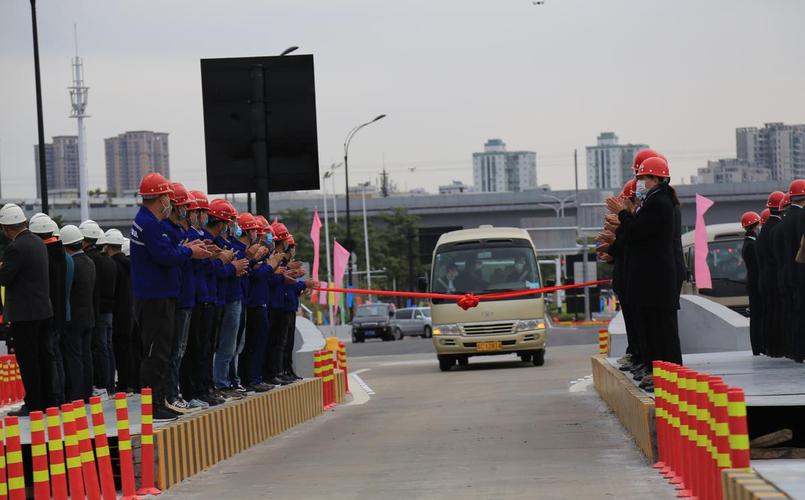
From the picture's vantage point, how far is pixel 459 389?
2552cm

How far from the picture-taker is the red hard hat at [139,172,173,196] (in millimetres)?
13342

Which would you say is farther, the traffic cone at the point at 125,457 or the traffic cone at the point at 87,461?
the traffic cone at the point at 125,457

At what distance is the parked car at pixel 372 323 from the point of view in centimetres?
6438

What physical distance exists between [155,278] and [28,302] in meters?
1.57

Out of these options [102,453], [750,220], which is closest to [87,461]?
[102,453]

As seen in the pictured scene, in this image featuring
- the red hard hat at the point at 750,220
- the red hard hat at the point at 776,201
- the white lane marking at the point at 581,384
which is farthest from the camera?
the white lane marking at the point at 581,384

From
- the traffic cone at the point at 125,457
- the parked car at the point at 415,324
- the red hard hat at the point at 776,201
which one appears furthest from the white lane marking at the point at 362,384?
the parked car at the point at 415,324

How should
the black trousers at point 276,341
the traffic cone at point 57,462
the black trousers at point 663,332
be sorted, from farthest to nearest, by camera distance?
the black trousers at point 276,341, the black trousers at point 663,332, the traffic cone at point 57,462

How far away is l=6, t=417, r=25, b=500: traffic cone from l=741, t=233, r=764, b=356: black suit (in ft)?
38.7

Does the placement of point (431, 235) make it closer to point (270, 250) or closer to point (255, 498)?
point (270, 250)

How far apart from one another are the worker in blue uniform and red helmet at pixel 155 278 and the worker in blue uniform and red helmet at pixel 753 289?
8.65 metres

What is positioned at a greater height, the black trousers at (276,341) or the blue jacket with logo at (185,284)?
the blue jacket with logo at (185,284)

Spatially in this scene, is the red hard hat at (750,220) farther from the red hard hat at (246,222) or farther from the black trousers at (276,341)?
the red hard hat at (246,222)

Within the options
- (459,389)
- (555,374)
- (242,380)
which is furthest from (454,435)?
(555,374)
